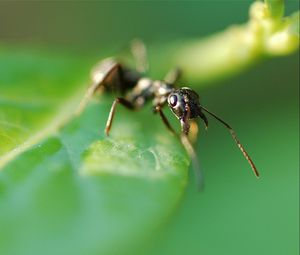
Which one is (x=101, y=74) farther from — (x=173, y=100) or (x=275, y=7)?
(x=275, y=7)

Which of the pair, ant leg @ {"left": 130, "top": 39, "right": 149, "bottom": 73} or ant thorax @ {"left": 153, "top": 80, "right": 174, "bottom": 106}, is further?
ant leg @ {"left": 130, "top": 39, "right": 149, "bottom": 73}

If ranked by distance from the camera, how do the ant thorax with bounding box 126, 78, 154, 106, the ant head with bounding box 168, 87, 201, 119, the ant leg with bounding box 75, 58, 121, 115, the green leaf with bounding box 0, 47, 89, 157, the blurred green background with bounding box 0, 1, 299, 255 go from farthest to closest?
the ant thorax with bounding box 126, 78, 154, 106 → the ant leg with bounding box 75, 58, 121, 115 → the ant head with bounding box 168, 87, 201, 119 → the blurred green background with bounding box 0, 1, 299, 255 → the green leaf with bounding box 0, 47, 89, 157

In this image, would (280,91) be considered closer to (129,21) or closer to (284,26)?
(284,26)

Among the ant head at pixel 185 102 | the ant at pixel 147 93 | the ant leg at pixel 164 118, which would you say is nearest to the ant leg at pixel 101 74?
the ant at pixel 147 93

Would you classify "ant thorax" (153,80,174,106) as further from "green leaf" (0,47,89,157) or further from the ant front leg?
"green leaf" (0,47,89,157)

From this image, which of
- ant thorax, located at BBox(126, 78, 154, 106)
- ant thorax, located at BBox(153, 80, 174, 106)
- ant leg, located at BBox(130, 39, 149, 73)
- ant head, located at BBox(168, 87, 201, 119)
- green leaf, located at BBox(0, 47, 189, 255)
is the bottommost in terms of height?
green leaf, located at BBox(0, 47, 189, 255)

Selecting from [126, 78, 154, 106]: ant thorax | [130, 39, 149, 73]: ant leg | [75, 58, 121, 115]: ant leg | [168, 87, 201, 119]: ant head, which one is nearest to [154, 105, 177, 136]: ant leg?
[168, 87, 201, 119]: ant head

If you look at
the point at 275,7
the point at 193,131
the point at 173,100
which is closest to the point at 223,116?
the point at 193,131
